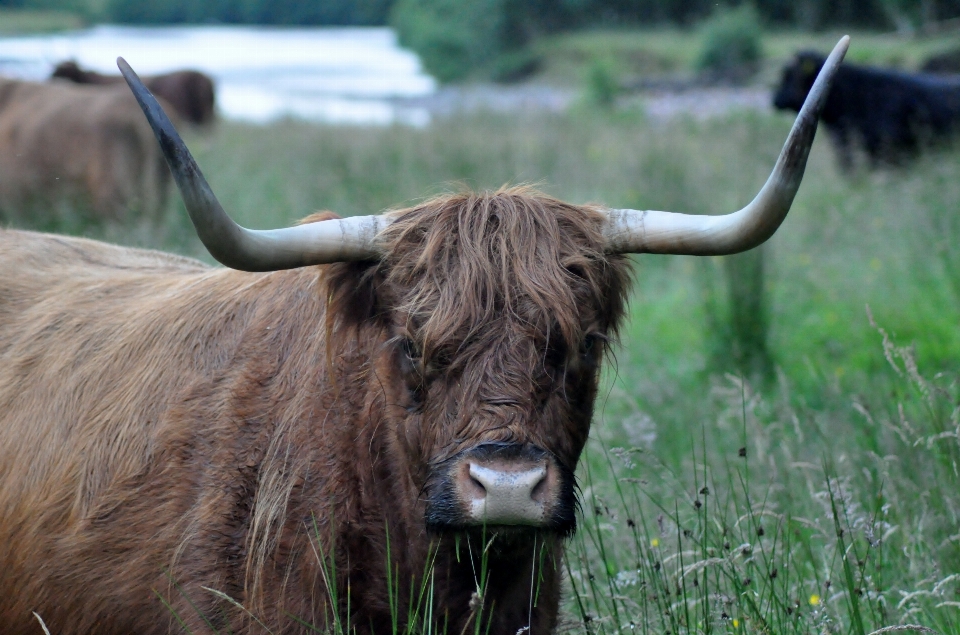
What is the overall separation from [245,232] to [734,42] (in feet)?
95.0

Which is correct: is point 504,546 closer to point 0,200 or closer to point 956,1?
point 0,200

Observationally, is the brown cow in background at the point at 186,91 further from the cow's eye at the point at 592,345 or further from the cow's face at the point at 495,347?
the cow's eye at the point at 592,345

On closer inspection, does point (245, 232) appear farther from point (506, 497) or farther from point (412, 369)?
point (506, 497)

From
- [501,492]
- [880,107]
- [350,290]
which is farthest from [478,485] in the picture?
[880,107]

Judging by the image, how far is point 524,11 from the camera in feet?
112

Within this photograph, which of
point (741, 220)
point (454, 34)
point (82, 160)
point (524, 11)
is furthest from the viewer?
point (454, 34)

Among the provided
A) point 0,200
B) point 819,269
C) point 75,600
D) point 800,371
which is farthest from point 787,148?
point 0,200

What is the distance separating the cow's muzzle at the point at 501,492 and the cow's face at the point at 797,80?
11.2 metres

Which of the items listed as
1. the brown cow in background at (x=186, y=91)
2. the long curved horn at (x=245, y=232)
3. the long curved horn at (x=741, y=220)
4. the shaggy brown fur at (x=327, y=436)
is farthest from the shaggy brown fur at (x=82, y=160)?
the long curved horn at (x=741, y=220)

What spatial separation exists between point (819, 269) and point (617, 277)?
20.6 feet

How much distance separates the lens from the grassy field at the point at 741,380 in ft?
10.1

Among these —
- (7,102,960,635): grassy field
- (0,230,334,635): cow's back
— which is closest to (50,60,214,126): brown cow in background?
(7,102,960,635): grassy field

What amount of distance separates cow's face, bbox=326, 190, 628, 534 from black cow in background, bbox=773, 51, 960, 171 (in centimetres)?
997

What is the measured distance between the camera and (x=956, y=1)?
1830 cm
